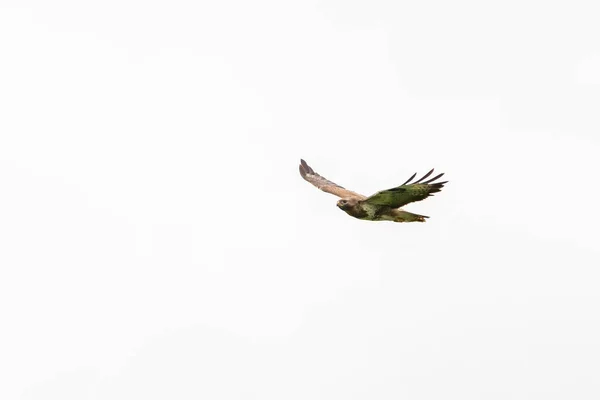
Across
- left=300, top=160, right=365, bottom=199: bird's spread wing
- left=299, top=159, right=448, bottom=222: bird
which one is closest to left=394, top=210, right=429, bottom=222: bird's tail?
left=299, top=159, right=448, bottom=222: bird

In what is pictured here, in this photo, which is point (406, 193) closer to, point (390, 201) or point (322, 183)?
point (390, 201)

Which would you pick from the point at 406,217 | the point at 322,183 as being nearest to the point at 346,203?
the point at 406,217

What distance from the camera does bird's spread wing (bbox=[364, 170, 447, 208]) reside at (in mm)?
25531

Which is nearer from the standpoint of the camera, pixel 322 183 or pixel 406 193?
pixel 406 193

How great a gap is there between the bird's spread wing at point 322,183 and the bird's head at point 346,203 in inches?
22.8

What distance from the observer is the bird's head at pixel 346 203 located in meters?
28.1

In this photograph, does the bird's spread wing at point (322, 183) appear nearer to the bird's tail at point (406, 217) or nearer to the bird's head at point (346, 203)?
the bird's head at point (346, 203)

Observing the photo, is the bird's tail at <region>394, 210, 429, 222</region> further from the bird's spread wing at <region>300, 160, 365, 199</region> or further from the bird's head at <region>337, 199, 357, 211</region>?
the bird's spread wing at <region>300, 160, 365, 199</region>

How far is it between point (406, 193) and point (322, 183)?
768cm

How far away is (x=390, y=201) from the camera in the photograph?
2691 centimetres

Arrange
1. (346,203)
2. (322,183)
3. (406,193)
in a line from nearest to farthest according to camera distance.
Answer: (406,193) < (346,203) < (322,183)

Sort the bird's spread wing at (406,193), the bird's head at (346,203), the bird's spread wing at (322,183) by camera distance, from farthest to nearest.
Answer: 1. the bird's spread wing at (322,183)
2. the bird's head at (346,203)
3. the bird's spread wing at (406,193)

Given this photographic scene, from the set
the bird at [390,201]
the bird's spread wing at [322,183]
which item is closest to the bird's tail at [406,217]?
the bird at [390,201]

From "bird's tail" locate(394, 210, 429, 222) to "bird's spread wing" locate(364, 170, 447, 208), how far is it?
19.7 inches
